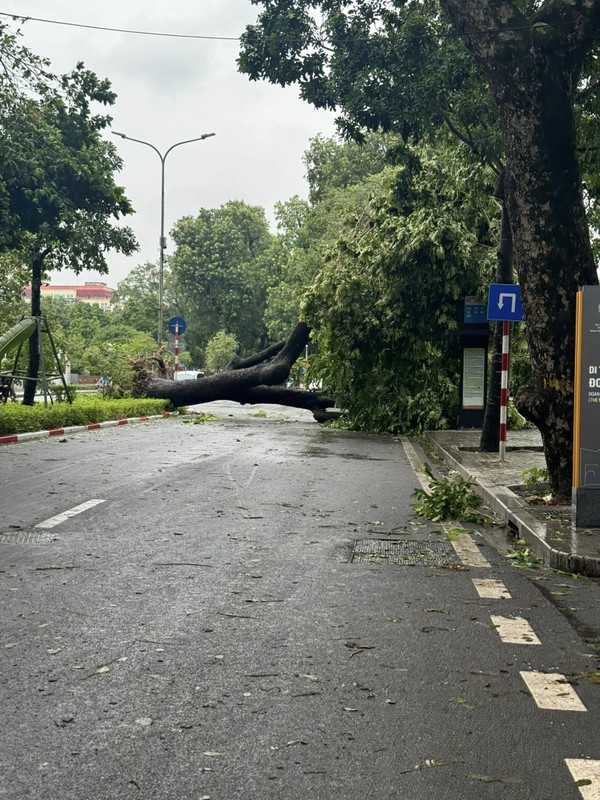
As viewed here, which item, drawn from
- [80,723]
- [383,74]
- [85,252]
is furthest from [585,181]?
[80,723]

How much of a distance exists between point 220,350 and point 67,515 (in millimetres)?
71361

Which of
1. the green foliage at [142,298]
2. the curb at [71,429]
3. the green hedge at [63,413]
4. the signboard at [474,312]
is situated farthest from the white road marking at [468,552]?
the green foliage at [142,298]

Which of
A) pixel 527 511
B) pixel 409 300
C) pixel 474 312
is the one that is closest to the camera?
pixel 527 511

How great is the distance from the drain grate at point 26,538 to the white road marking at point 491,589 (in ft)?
11.0

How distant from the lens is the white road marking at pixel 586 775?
10.8ft

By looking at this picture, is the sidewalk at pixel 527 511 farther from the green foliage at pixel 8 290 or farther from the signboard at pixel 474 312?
the green foliage at pixel 8 290

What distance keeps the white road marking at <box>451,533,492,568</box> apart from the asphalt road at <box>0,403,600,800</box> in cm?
4

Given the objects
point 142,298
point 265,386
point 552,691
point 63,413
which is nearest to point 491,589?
point 552,691

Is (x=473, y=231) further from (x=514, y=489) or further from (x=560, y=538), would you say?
(x=560, y=538)

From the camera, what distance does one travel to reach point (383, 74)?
16.4 meters

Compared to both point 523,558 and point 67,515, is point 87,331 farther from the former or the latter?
point 523,558

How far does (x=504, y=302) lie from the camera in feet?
51.6

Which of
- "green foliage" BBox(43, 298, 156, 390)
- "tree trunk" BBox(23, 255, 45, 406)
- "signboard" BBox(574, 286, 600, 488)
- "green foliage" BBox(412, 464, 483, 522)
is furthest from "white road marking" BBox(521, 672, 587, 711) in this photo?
"green foliage" BBox(43, 298, 156, 390)

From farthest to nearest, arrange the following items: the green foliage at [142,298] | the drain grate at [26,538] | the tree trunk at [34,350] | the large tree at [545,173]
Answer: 1. the green foliage at [142,298]
2. the tree trunk at [34,350]
3. the large tree at [545,173]
4. the drain grate at [26,538]
